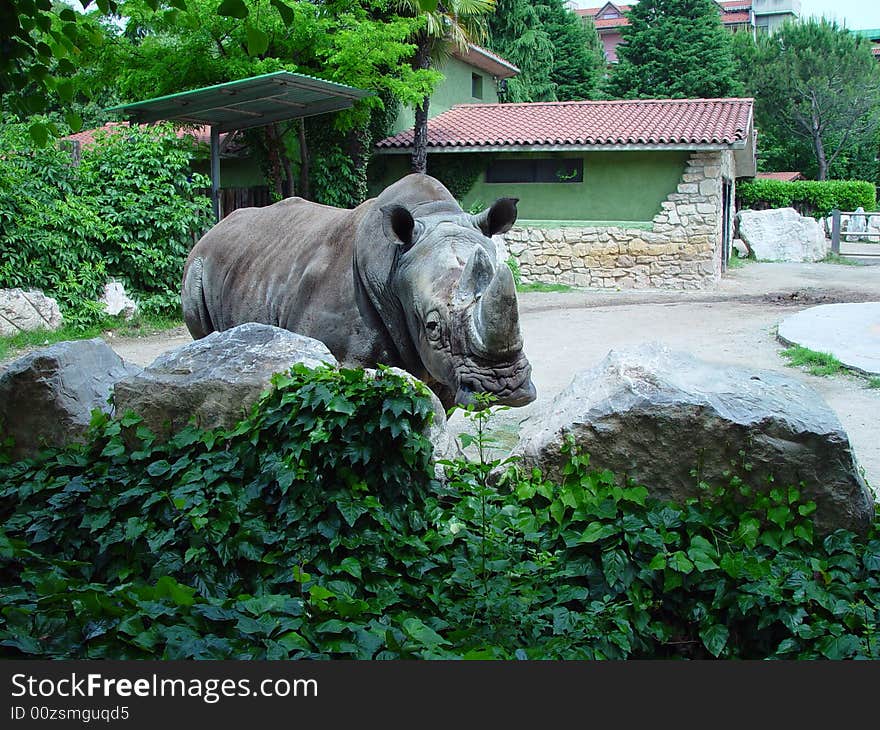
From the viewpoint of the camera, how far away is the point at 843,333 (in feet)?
37.9

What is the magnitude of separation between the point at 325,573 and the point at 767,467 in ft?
6.43

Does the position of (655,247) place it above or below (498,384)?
below

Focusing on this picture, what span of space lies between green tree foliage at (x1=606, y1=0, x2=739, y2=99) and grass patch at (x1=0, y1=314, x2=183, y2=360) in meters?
29.9

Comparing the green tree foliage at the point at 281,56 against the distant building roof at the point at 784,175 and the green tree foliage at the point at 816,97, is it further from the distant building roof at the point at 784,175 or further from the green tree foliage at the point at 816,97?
the green tree foliage at the point at 816,97

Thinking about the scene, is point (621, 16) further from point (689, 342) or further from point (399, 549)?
point (399, 549)

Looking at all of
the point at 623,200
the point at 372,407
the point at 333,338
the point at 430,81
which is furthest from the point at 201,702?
the point at 623,200

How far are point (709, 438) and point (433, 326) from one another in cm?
153

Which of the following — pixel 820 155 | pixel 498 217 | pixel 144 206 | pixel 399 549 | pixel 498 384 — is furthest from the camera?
pixel 820 155

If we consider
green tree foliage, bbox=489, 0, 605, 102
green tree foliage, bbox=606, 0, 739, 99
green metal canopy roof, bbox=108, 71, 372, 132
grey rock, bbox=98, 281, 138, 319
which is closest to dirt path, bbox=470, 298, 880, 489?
green metal canopy roof, bbox=108, 71, 372, 132

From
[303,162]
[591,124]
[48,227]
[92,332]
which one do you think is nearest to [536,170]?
[591,124]

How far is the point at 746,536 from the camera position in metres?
3.95

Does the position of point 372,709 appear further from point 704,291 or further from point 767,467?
point 704,291

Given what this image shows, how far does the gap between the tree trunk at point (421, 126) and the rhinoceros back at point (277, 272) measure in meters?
13.8

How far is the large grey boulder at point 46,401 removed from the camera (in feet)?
16.0
